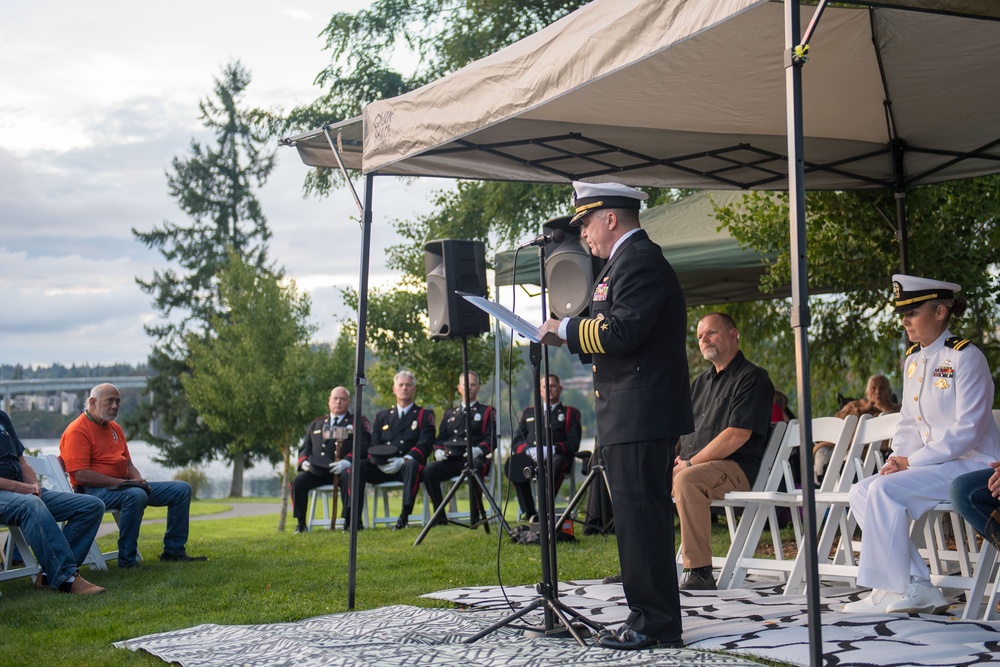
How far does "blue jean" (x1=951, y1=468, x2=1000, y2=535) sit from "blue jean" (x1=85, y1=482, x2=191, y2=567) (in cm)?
497

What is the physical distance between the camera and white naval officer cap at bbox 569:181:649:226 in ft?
12.8

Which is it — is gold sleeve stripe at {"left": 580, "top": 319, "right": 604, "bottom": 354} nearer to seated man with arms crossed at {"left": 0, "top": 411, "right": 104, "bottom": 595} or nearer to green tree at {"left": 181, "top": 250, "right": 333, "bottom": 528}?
seated man with arms crossed at {"left": 0, "top": 411, "right": 104, "bottom": 595}

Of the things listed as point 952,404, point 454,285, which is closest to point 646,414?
point 952,404

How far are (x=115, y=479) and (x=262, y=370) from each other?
1462 centimetres

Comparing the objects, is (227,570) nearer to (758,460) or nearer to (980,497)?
(758,460)

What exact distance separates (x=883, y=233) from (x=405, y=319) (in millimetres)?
11847

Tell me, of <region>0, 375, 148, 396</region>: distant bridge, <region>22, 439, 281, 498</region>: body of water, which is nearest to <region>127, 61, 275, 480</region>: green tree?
<region>22, 439, 281, 498</region>: body of water

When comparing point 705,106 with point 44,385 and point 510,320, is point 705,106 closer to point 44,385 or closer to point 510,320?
point 510,320

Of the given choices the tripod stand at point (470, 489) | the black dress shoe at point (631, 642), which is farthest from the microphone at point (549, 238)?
the tripod stand at point (470, 489)

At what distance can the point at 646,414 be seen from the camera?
3762mm

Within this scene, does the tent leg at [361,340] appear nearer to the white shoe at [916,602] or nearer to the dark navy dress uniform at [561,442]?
the white shoe at [916,602]

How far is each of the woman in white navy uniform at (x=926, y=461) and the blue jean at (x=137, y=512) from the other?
4.62m

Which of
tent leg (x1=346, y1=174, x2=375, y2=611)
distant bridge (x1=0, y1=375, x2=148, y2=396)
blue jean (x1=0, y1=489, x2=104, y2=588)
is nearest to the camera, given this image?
tent leg (x1=346, y1=174, x2=375, y2=611)

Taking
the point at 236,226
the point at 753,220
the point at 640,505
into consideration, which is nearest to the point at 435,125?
the point at 640,505
